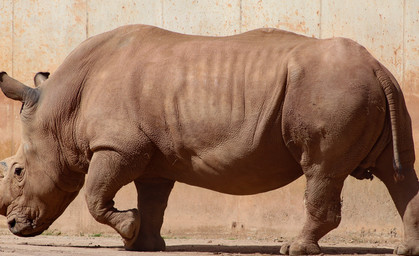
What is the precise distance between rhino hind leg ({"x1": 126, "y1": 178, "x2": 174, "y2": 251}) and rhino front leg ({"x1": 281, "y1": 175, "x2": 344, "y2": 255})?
55.9 inches

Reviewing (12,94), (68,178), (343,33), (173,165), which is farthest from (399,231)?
(12,94)

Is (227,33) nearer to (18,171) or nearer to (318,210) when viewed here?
(18,171)

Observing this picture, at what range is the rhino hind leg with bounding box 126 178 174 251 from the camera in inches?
333

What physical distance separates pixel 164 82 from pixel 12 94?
4.90 ft

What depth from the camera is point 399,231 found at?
9414 millimetres

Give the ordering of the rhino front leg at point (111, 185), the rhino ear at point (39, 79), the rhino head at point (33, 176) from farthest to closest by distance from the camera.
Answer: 1. the rhino ear at point (39, 79)
2. the rhino head at point (33, 176)
3. the rhino front leg at point (111, 185)

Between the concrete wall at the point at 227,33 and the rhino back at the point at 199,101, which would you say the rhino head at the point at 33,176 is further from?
the concrete wall at the point at 227,33

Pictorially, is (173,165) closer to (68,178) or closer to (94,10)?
(68,178)

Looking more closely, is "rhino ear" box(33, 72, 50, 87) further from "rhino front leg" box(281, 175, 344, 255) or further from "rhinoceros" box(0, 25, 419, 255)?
"rhino front leg" box(281, 175, 344, 255)

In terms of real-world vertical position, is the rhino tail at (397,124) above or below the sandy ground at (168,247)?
above

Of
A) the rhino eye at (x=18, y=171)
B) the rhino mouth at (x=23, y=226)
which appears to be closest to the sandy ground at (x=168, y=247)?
the rhino mouth at (x=23, y=226)

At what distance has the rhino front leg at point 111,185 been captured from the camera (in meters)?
7.81

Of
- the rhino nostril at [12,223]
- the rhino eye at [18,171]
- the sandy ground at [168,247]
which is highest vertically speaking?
the rhino eye at [18,171]

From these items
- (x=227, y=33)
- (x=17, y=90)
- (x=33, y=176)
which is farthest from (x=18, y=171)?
(x=227, y=33)
